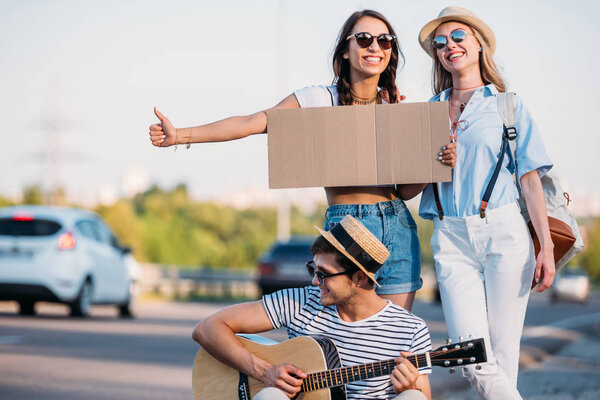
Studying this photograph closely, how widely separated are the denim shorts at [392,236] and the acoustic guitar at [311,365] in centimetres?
46

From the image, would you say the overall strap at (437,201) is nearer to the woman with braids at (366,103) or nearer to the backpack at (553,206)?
the woman with braids at (366,103)

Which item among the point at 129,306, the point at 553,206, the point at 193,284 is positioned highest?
the point at 553,206

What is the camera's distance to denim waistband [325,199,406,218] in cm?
459

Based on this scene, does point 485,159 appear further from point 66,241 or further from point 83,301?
point 83,301

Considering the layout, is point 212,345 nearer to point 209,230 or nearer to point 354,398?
point 354,398

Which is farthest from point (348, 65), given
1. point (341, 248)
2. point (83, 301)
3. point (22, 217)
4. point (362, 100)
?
point (83, 301)

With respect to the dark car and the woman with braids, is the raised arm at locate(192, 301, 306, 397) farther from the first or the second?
the dark car

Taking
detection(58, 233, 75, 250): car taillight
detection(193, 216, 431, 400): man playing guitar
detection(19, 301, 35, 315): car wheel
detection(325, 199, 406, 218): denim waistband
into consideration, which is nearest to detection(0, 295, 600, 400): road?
detection(19, 301, 35, 315): car wheel

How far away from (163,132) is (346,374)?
1.37 meters

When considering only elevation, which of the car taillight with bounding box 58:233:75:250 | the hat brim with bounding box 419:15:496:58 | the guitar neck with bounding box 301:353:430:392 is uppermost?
the hat brim with bounding box 419:15:496:58

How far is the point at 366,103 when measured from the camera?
4723 millimetres

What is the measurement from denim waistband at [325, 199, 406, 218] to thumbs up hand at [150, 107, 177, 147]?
87cm

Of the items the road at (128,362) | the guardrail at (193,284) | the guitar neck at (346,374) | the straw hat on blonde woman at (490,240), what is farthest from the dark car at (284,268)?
the guitar neck at (346,374)

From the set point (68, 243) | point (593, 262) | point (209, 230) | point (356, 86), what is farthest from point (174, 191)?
point (356, 86)
